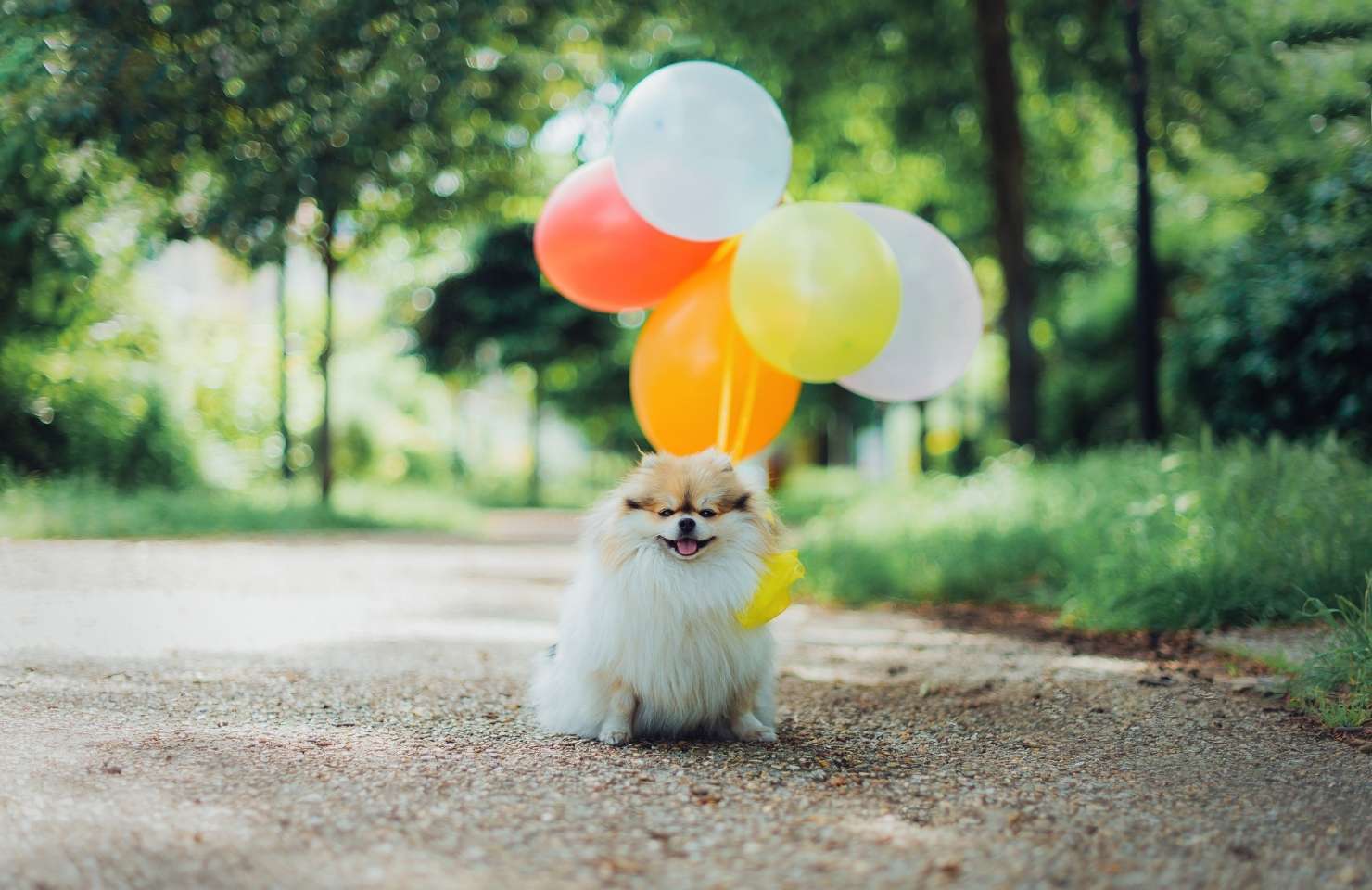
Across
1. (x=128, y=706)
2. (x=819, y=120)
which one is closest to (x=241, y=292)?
(x=819, y=120)

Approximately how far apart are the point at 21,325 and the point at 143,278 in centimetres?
680

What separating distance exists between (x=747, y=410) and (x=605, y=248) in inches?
38.9

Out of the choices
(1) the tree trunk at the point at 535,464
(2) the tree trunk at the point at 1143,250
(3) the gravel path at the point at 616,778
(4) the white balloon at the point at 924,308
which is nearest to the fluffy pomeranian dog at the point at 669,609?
(3) the gravel path at the point at 616,778

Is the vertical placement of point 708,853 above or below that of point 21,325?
below

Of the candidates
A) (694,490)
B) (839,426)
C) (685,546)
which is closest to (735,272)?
(694,490)

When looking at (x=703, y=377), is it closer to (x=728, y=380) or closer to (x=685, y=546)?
(x=728, y=380)

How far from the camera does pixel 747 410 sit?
4707mm

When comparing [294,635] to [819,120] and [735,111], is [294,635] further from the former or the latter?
[819,120]

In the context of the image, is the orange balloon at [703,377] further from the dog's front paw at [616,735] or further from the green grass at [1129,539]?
the green grass at [1129,539]

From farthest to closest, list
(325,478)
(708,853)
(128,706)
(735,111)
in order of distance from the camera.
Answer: (325,478) < (735,111) < (128,706) < (708,853)

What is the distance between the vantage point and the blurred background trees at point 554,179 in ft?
18.3

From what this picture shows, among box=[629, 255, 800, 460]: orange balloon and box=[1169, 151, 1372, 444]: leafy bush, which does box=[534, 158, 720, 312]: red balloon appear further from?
box=[1169, 151, 1372, 444]: leafy bush

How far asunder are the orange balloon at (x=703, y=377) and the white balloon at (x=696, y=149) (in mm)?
344

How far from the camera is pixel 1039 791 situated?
3.17 metres
